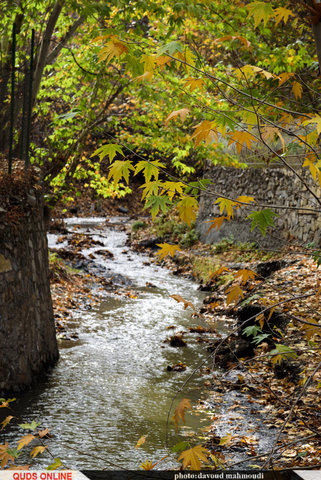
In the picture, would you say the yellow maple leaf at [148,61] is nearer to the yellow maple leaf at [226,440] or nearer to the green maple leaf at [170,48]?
the green maple leaf at [170,48]

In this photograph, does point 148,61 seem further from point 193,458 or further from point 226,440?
point 226,440

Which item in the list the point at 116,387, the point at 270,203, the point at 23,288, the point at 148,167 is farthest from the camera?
the point at 270,203

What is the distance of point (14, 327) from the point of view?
4.59 m

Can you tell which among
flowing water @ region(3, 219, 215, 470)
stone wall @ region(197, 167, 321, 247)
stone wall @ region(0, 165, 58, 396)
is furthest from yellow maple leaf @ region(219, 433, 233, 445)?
stone wall @ region(197, 167, 321, 247)

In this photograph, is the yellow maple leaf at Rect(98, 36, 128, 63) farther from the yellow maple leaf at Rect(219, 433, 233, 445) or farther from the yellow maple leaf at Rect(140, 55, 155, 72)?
the yellow maple leaf at Rect(219, 433, 233, 445)

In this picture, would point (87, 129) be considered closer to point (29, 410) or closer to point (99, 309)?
point (99, 309)

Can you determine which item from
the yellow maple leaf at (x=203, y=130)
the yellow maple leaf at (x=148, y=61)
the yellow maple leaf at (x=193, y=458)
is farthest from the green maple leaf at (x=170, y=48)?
the yellow maple leaf at (x=193, y=458)

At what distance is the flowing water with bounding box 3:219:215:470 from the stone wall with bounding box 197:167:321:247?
3.09 m

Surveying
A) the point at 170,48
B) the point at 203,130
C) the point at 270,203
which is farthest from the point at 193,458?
the point at 270,203

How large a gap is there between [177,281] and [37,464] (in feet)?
26.7

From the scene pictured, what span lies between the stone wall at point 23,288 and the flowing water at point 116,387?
0.92 ft

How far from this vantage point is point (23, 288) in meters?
4.83

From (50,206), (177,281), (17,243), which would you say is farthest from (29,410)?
(177,281)

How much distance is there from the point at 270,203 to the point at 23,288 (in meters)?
8.50
